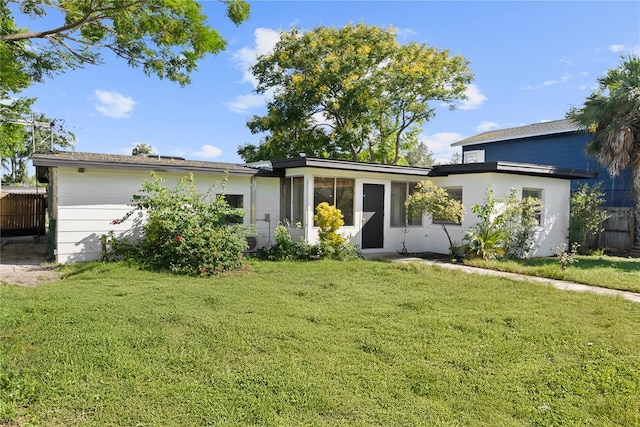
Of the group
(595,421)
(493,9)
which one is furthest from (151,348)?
(493,9)

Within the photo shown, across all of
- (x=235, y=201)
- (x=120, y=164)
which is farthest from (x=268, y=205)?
(x=120, y=164)

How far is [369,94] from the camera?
19078mm

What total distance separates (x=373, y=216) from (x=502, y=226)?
3471 millimetres

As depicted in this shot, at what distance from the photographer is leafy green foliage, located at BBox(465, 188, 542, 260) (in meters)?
10.7

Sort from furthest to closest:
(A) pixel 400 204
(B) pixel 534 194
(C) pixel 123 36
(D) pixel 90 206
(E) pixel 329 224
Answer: (A) pixel 400 204 < (B) pixel 534 194 < (E) pixel 329 224 < (D) pixel 90 206 < (C) pixel 123 36

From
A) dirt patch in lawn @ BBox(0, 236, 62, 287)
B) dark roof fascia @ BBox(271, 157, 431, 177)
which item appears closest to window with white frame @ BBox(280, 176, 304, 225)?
dark roof fascia @ BBox(271, 157, 431, 177)

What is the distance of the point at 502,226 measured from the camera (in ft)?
36.6

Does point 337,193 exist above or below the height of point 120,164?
below

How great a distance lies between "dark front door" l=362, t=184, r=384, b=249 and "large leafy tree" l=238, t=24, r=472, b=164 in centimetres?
788

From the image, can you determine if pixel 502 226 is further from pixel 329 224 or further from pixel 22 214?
pixel 22 214

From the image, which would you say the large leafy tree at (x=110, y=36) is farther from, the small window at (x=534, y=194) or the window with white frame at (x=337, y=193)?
the small window at (x=534, y=194)

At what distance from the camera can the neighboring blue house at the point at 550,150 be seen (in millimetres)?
15664

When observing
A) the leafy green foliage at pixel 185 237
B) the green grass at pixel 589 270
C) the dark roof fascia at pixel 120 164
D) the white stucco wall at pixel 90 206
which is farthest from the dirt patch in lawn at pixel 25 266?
the green grass at pixel 589 270

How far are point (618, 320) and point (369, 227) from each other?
7.19 meters
